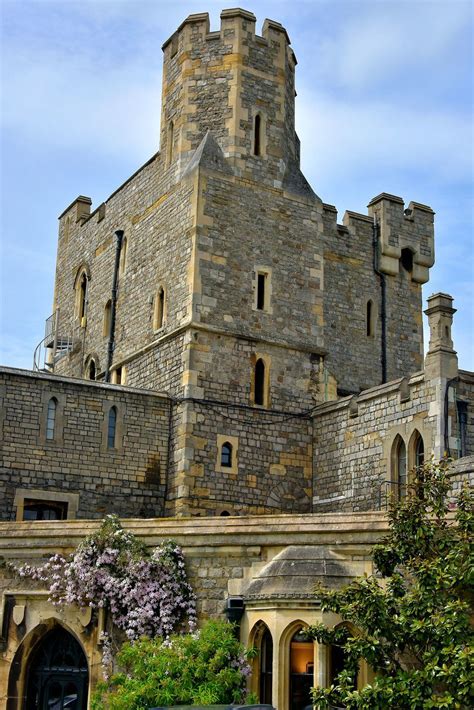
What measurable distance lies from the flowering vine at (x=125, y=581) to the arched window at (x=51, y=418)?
6550mm

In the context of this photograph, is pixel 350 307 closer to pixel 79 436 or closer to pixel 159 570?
pixel 79 436

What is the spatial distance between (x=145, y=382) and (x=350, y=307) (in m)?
5.99

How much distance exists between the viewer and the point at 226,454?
24141 mm

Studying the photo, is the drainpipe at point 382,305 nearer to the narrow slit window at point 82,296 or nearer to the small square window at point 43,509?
the narrow slit window at point 82,296

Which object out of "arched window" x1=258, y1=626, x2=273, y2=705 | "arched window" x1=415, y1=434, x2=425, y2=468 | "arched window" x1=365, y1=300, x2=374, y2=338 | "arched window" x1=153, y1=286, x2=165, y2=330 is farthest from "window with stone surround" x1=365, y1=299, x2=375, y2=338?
"arched window" x1=258, y1=626, x2=273, y2=705

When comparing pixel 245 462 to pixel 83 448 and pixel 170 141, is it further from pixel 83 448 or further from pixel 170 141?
pixel 170 141

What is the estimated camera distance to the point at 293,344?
25.7m

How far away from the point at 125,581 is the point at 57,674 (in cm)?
177

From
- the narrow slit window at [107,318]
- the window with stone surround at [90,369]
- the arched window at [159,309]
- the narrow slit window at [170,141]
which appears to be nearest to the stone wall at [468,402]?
the arched window at [159,309]

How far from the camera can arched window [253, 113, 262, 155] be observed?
87.0 ft

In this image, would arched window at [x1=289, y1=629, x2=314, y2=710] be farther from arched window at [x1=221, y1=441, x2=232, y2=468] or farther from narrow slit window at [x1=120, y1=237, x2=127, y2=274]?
narrow slit window at [x1=120, y1=237, x2=127, y2=274]

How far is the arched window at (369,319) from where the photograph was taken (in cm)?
2869

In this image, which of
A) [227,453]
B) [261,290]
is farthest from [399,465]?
[261,290]

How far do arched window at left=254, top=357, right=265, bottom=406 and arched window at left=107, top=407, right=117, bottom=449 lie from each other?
338 cm
